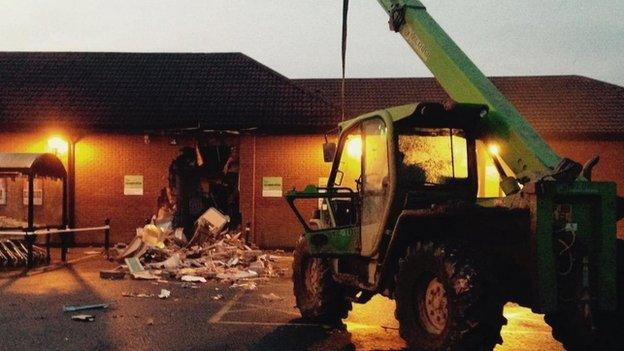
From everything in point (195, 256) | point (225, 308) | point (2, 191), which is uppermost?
point (2, 191)

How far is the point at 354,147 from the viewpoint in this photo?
27.8 ft

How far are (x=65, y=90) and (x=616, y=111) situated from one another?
19606 mm

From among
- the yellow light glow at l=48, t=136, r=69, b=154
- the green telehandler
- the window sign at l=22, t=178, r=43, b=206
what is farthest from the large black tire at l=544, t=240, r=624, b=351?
the window sign at l=22, t=178, r=43, b=206

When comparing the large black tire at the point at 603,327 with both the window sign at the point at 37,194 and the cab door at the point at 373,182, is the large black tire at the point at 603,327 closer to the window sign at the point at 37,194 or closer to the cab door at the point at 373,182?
the cab door at the point at 373,182

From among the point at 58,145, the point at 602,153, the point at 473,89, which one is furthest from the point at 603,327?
the point at 58,145

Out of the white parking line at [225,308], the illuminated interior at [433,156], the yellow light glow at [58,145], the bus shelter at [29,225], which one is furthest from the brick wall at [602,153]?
the yellow light glow at [58,145]

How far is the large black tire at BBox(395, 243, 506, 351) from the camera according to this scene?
547 cm

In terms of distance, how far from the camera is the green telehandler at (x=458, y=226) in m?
5.46

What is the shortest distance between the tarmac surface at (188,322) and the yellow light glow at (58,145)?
28.3 ft

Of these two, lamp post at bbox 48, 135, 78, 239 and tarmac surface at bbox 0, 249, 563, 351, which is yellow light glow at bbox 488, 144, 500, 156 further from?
lamp post at bbox 48, 135, 78, 239

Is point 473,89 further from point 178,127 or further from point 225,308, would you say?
point 178,127

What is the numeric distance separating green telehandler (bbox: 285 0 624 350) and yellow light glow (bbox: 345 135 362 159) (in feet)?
0.09

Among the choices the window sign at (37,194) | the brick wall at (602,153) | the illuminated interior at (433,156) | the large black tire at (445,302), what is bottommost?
the large black tire at (445,302)

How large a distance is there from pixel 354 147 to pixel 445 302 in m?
3.08
